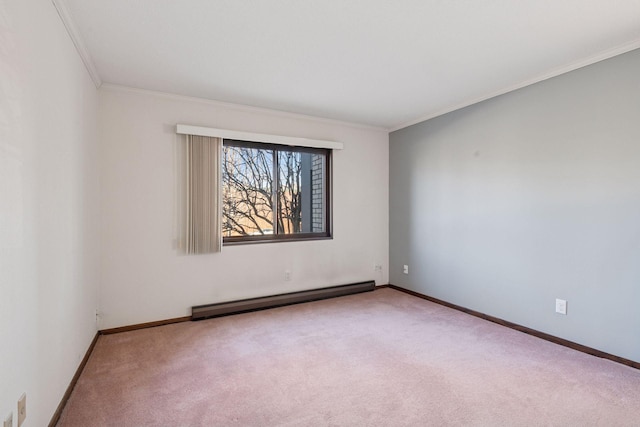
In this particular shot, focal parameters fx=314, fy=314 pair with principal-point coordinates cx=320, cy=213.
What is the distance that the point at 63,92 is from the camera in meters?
1.91

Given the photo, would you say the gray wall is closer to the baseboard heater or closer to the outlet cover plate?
the outlet cover plate

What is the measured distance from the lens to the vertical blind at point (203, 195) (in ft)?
10.6

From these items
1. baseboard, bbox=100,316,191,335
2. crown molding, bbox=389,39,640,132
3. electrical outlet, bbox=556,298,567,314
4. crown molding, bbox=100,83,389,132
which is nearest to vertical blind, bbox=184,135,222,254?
crown molding, bbox=100,83,389,132

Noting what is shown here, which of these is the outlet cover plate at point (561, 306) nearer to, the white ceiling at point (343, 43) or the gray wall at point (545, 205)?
the gray wall at point (545, 205)

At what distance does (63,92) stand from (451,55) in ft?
8.82

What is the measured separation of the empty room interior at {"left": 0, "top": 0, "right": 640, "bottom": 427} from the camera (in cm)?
174

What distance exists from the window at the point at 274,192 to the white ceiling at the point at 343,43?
765mm

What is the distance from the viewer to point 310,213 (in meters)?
4.34

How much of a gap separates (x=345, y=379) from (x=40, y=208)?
6.63ft

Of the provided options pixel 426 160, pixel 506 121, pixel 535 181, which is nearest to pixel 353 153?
pixel 426 160

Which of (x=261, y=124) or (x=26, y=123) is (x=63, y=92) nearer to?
(x=26, y=123)

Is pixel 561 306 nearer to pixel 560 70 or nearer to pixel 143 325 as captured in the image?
pixel 560 70

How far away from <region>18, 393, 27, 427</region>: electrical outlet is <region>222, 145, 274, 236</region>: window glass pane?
233 centimetres

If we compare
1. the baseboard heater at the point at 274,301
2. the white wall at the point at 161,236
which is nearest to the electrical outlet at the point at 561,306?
the baseboard heater at the point at 274,301
